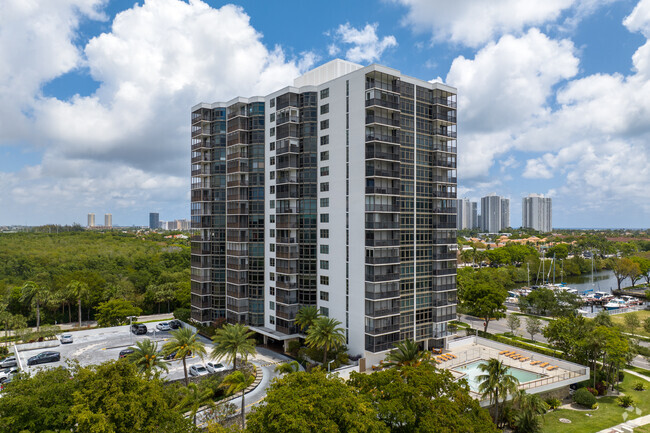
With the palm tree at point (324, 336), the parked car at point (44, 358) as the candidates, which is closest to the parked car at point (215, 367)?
the palm tree at point (324, 336)

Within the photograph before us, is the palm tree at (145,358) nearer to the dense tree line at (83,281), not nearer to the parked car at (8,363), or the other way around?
the parked car at (8,363)

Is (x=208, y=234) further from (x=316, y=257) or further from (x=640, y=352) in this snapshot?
(x=640, y=352)

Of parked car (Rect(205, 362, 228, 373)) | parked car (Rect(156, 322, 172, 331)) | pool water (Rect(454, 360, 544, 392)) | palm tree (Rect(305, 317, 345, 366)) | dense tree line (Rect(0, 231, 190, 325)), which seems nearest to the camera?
palm tree (Rect(305, 317, 345, 366))

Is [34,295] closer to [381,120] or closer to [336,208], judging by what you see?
[336,208]

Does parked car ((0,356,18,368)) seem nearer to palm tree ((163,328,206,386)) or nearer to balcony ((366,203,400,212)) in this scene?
palm tree ((163,328,206,386))

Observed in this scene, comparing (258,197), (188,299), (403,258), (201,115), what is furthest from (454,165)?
(188,299)

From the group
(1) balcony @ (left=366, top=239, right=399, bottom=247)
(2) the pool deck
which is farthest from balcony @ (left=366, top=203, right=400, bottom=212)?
(2) the pool deck

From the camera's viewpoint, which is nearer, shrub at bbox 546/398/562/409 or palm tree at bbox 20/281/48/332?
shrub at bbox 546/398/562/409
